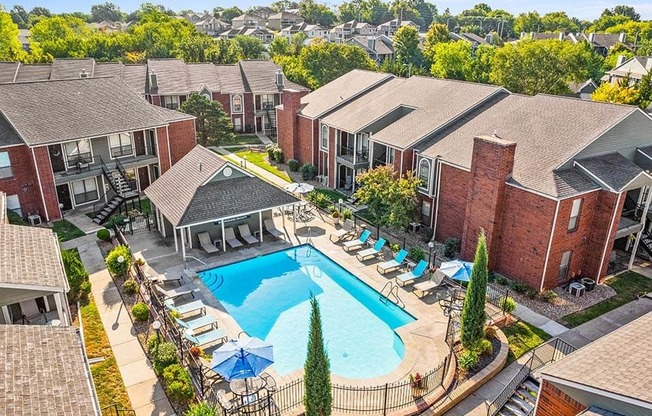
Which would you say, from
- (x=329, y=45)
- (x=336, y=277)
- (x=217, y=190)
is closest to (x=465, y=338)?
(x=336, y=277)

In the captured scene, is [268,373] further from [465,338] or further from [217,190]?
[217,190]

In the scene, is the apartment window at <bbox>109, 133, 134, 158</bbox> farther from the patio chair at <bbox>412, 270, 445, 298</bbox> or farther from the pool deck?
the patio chair at <bbox>412, 270, 445, 298</bbox>

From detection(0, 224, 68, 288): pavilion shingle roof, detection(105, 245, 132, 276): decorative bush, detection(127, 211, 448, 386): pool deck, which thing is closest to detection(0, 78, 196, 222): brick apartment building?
detection(127, 211, 448, 386): pool deck

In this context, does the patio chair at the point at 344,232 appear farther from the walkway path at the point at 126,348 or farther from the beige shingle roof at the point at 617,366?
the beige shingle roof at the point at 617,366

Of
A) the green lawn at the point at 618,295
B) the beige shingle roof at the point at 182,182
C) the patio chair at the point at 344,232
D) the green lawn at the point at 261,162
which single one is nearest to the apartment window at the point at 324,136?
the green lawn at the point at 261,162

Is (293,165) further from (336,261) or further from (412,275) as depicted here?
(412,275)
